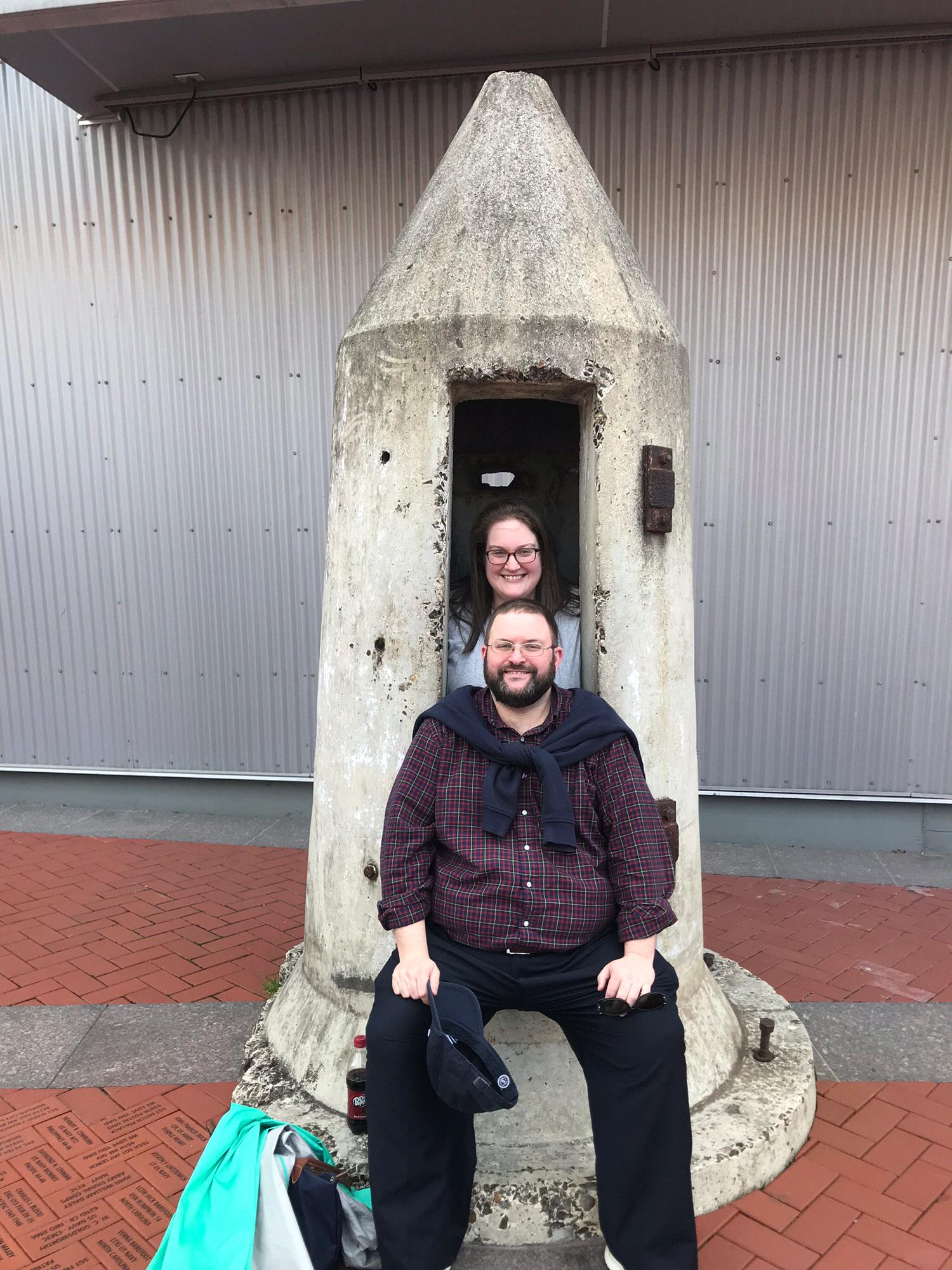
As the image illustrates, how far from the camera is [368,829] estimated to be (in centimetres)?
283

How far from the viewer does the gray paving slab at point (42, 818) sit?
233 inches

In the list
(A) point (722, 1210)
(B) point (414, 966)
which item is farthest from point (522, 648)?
(A) point (722, 1210)

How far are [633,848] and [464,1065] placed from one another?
66 cm

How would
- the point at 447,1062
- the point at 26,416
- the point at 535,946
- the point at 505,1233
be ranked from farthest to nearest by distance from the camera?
1. the point at 26,416
2. the point at 505,1233
3. the point at 535,946
4. the point at 447,1062

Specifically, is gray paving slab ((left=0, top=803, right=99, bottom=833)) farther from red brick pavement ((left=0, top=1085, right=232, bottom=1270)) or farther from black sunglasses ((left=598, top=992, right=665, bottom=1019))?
black sunglasses ((left=598, top=992, right=665, bottom=1019))

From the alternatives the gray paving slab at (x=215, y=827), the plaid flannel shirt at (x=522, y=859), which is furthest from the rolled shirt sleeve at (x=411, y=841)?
the gray paving slab at (x=215, y=827)

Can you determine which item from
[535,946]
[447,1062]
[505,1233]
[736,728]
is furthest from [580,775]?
[736,728]

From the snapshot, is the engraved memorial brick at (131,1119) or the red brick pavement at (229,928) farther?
the red brick pavement at (229,928)

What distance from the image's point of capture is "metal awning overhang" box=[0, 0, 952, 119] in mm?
4559

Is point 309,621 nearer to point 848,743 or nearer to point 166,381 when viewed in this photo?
point 166,381

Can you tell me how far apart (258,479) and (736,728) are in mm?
3437

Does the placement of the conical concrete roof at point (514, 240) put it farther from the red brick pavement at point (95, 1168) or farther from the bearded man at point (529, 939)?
the red brick pavement at point (95, 1168)

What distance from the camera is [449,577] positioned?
278cm

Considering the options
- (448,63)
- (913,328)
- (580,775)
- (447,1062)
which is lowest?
(447,1062)
